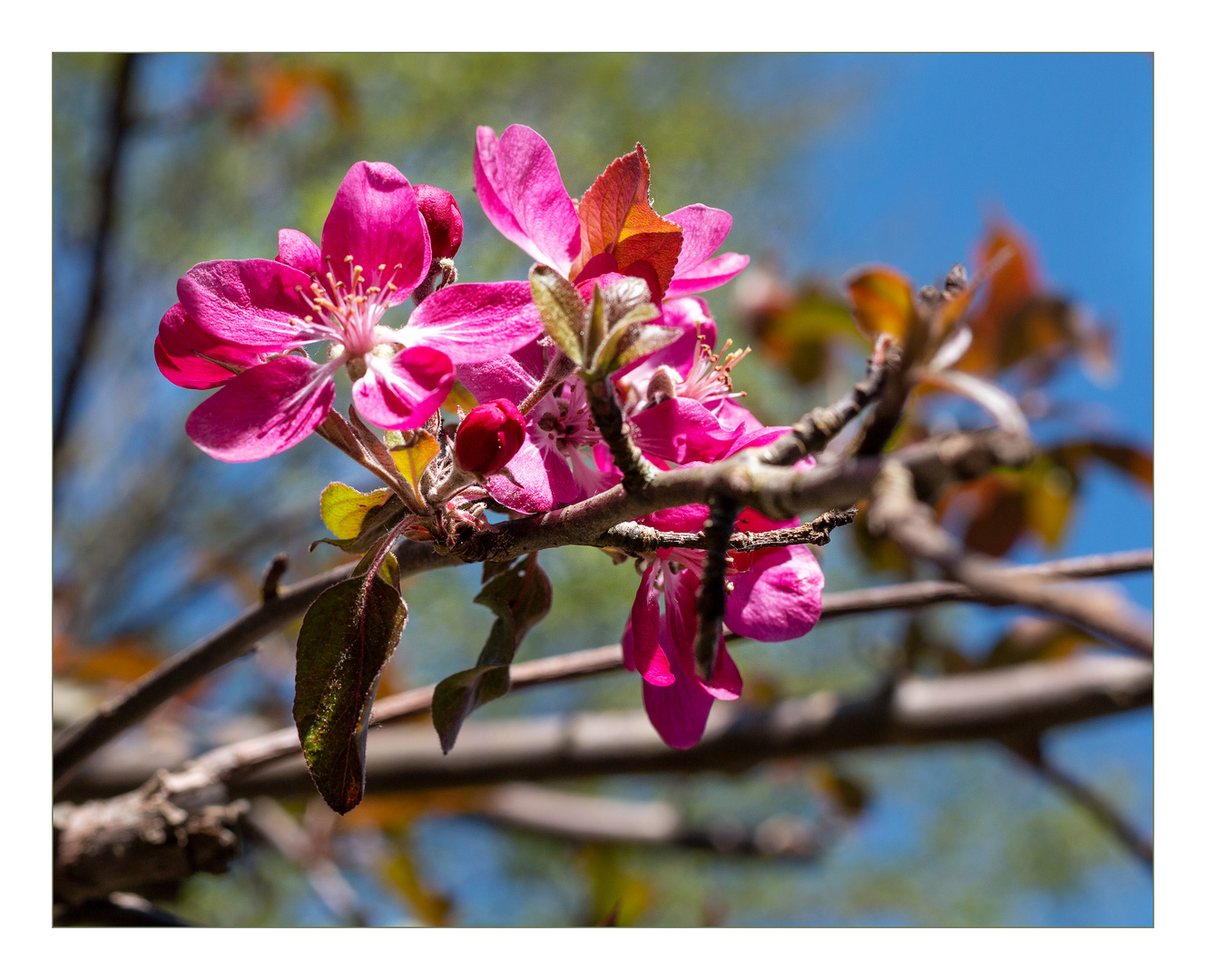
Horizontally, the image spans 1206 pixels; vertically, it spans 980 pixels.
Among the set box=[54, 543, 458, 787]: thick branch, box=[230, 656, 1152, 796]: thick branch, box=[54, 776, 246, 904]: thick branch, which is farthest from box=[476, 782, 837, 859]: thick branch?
box=[54, 543, 458, 787]: thick branch

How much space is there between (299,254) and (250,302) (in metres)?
0.04

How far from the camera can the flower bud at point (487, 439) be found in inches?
15.1

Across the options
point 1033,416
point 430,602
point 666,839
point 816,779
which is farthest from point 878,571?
point 430,602

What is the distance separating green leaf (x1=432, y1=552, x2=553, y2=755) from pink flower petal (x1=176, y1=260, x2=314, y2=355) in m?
0.17

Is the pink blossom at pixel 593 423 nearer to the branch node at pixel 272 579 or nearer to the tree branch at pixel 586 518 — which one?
the tree branch at pixel 586 518

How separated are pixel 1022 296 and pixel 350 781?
57.2 inches

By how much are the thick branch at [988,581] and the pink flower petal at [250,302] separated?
318 mm

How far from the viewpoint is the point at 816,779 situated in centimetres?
167

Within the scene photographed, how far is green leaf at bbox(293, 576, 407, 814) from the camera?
428mm

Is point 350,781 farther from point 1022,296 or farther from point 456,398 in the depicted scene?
point 1022,296

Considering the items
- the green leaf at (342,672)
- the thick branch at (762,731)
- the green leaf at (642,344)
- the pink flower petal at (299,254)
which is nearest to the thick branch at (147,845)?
the thick branch at (762,731)

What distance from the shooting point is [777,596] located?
1.53ft

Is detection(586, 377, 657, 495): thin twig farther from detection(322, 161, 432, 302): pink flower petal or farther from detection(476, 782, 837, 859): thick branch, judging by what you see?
detection(476, 782, 837, 859): thick branch

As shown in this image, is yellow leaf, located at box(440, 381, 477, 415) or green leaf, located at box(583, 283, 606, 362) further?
yellow leaf, located at box(440, 381, 477, 415)
